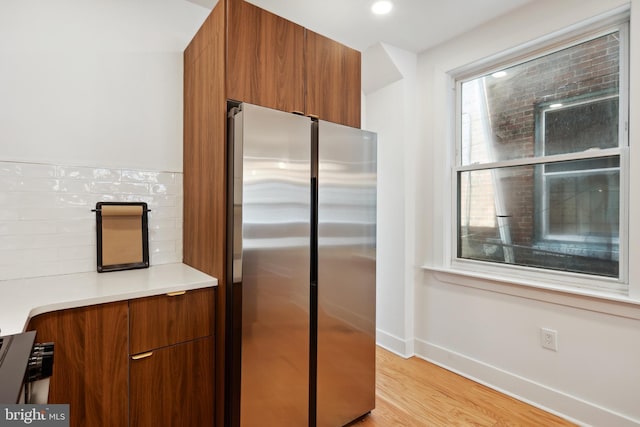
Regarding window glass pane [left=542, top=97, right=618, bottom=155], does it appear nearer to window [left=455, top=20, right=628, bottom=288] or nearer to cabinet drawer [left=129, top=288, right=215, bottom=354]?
window [left=455, top=20, right=628, bottom=288]

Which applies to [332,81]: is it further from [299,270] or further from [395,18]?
[299,270]

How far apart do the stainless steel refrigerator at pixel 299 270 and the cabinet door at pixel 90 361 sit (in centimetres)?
44

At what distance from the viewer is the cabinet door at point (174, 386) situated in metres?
1.43

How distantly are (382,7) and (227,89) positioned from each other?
4.29 ft

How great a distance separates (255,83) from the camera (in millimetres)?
1691

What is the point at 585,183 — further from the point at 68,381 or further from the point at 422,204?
the point at 68,381

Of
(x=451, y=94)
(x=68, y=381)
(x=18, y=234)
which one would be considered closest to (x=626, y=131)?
(x=451, y=94)

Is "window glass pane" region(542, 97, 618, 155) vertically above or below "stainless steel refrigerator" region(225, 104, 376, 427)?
above

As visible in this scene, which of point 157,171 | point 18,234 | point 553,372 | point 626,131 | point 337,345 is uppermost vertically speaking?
point 626,131

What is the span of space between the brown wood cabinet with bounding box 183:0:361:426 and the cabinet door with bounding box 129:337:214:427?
6cm

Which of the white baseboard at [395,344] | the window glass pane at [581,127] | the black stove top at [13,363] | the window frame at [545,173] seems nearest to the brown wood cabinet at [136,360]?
the black stove top at [13,363]

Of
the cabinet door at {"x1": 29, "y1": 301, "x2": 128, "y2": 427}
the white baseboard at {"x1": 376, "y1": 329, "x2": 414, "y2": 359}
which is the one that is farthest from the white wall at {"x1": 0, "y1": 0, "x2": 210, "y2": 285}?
the white baseboard at {"x1": 376, "y1": 329, "x2": 414, "y2": 359}

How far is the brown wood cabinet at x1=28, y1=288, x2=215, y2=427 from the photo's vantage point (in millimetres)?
1281

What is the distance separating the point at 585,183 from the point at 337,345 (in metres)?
1.79
